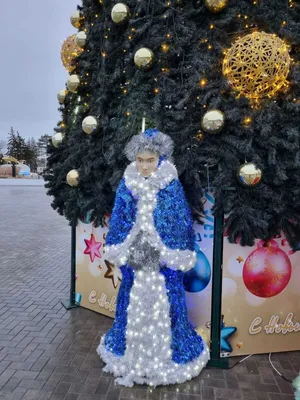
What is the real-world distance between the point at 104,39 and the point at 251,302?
357 centimetres

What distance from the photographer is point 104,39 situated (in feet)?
13.6

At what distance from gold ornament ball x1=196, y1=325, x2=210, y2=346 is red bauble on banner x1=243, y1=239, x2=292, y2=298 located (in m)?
0.66

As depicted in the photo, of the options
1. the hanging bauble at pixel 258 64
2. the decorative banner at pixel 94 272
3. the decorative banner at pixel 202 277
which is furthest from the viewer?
the decorative banner at pixel 94 272

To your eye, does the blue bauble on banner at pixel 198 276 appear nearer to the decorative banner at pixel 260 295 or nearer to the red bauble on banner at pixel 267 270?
the decorative banner at pixel 260 295

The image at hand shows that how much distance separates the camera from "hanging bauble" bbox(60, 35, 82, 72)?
491cm

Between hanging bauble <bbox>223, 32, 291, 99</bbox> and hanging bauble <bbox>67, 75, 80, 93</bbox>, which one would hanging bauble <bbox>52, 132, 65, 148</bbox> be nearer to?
hanging bauble <bbox>67, 75, 80, 93</bbox>

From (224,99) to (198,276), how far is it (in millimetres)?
1897

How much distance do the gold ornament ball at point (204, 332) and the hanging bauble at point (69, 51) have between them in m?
3.94

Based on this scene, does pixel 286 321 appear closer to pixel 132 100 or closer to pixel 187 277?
pixel 187 277

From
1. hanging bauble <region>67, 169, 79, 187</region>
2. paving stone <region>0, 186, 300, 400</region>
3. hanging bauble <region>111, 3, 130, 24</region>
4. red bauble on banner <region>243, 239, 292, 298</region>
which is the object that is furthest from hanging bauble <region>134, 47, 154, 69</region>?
paving stone <region>0, 186, 300, 400</region>

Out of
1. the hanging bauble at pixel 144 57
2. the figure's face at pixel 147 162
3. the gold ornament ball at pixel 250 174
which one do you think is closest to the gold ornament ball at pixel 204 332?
the gold ornament ball at pixel 250 174

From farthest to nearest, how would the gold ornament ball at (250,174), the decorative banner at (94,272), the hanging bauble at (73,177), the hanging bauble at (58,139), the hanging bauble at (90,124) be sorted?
A: the hanging bauble at (58,139) → the decorative banner at (94,272) → the hanging bauble at (73,177) → the hanging bauble at (90,124) → the gold ornament ball at (250,174)

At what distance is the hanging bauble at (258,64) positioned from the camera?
2875 mm

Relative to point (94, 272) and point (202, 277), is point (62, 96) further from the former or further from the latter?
point (202, 277)
